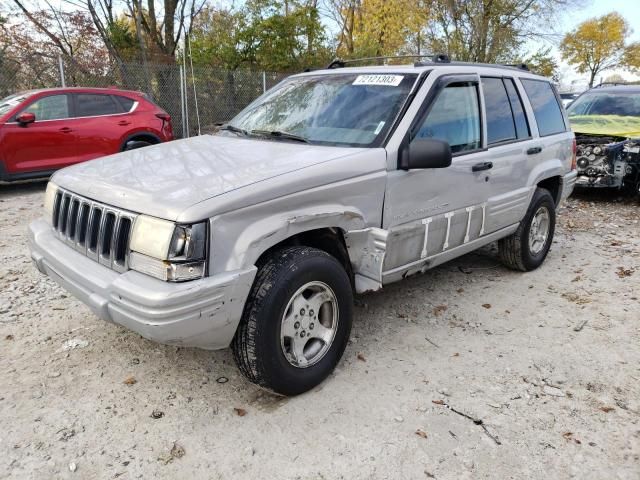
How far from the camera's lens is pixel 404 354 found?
11.2 feet

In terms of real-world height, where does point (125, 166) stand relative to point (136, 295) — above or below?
above

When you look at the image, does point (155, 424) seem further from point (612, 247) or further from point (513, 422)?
point (612, 247)

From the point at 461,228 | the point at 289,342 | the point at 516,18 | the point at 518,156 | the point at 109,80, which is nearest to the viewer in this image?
the point at 289,342

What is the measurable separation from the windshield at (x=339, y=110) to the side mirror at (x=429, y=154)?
23 cm

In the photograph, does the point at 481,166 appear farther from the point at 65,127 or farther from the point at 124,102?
the point at 124,102

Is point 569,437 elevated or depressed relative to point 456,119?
depressed

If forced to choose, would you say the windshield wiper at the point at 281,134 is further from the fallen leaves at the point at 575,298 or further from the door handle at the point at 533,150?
the fallen leaves at the point at 575,298

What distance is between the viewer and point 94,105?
849cm

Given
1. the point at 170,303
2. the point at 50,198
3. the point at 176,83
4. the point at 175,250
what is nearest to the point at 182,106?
the point at 176,83

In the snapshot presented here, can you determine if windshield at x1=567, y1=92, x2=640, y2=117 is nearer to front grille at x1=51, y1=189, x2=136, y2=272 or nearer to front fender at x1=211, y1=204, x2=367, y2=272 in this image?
front fender at x1=211, y1=204, x2=367, y2=272

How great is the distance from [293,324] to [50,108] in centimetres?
716

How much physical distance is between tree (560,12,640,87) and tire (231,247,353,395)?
180 feet

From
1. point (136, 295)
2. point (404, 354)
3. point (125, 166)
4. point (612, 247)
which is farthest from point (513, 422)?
point (612, 247)

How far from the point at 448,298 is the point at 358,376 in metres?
1.55
